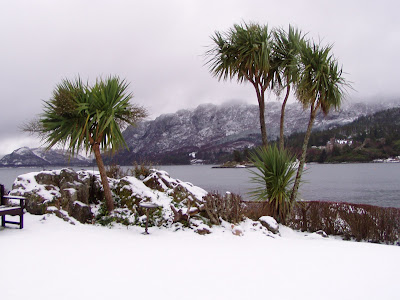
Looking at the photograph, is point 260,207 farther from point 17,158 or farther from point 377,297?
point 17,158

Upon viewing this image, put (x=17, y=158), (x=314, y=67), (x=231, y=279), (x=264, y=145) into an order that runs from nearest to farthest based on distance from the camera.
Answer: (x=231, y=279) < (x=314, y=67) < (x=264, y=145) < (x=17, y=158)

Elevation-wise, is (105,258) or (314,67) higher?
(314,67)

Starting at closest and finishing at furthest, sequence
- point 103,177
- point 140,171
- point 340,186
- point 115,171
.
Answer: point 103,177
point 140,171
point 115,171
point 340,186

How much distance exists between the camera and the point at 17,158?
11525 cm

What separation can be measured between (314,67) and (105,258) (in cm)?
699

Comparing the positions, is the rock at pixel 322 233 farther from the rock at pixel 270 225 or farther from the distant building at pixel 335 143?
the distant building at pixel 335 143

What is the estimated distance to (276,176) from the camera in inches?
300

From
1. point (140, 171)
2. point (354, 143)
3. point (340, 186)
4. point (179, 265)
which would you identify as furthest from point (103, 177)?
point (354, 143)

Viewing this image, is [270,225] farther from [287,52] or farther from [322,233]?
[287,52]

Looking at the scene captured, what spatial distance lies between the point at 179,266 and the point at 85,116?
415cm

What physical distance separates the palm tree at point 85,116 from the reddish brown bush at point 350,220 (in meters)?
5.46

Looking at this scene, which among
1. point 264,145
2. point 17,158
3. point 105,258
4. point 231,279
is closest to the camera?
point 231,279

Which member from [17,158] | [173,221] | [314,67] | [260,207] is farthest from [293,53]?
[17,158]

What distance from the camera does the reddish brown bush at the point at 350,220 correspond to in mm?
7711
